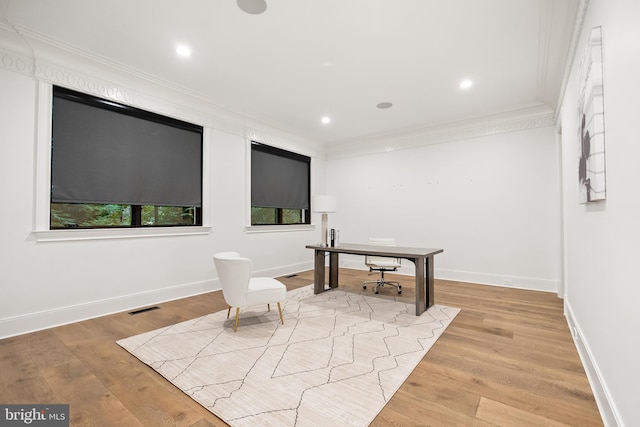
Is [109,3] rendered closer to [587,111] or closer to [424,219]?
[587,111]

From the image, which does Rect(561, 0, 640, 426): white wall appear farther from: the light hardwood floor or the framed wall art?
the light hardwood floor

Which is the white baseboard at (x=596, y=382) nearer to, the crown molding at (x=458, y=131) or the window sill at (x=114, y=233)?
the crown molding at (x=458, y=131)

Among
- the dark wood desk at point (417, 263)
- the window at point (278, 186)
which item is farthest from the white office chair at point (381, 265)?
the window at point (278, 186)

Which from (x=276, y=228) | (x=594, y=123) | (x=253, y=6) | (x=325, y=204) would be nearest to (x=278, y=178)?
(x=276, y=228)

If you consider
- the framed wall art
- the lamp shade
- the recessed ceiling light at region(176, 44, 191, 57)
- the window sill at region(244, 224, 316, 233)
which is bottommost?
the window sill at region(244, 224, 316, 233)

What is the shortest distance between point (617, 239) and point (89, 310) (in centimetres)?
462

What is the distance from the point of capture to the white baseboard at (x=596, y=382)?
1.55 meters

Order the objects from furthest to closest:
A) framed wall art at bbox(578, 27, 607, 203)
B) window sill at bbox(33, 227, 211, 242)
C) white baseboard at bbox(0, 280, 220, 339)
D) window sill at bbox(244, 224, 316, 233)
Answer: window sill at bbox(244, 224, 316, 233)
window sill at bbox(33, 227, 211, 242)
white baseboard at bbox(0, 280, 220, 339)
framed wall art at bbox(578, 27, 607, 203)

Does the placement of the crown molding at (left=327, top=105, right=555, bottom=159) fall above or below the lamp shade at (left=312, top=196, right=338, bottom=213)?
above

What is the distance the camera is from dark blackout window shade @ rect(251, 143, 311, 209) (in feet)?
18.1

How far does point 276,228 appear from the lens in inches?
227

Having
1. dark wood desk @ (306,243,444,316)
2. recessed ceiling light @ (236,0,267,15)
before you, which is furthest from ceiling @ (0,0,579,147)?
dark wood desk @ (306,243,444,316)

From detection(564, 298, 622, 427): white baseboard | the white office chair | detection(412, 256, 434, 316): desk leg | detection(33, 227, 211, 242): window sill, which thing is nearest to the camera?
detection(564, 298, 622, 427): white baseboard

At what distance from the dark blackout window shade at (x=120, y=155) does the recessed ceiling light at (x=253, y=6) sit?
2211mm
